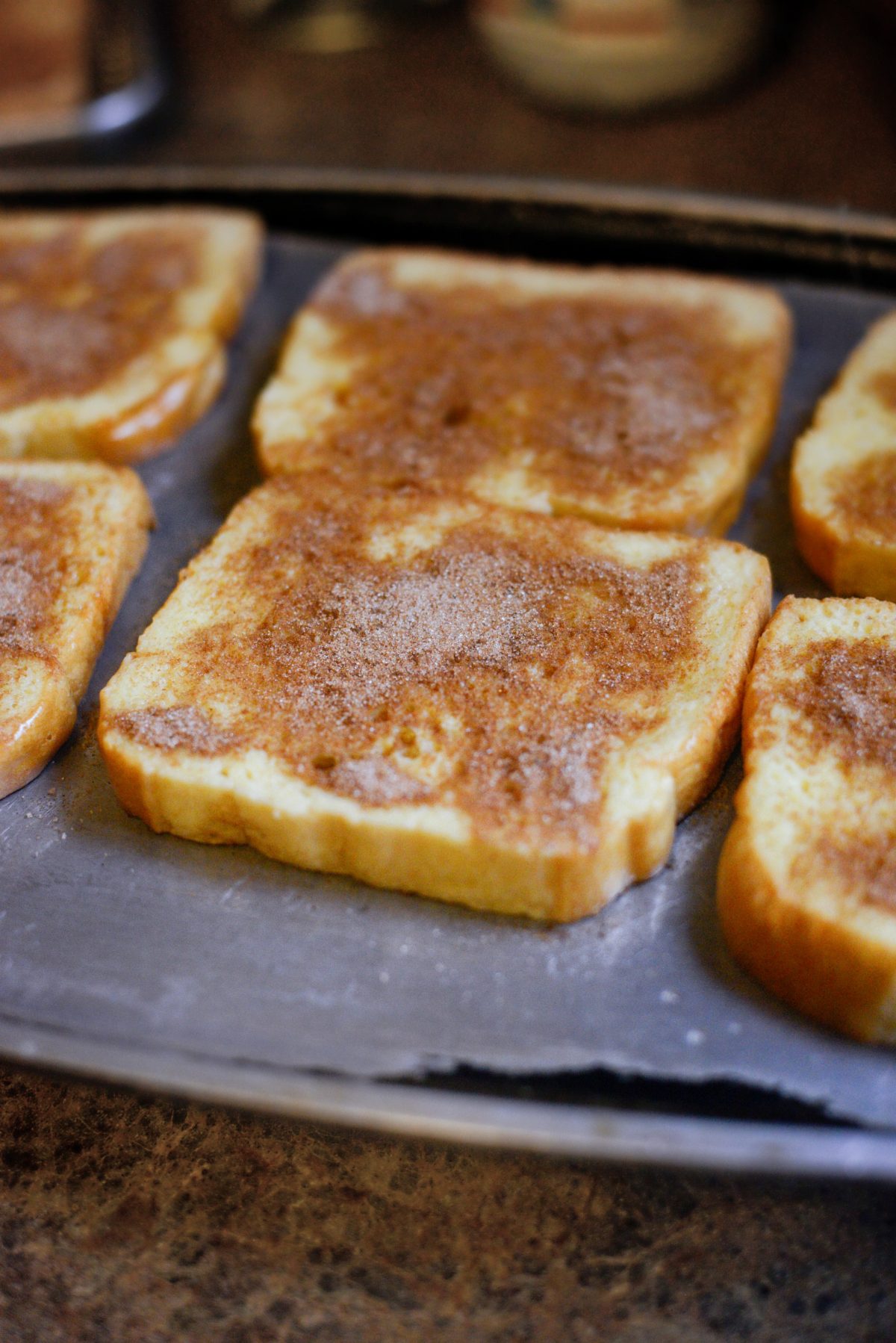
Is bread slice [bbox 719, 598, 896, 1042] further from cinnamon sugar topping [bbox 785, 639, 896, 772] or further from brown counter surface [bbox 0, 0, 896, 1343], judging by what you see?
brown counter surface [bbox 0, 0, 896, 1343]

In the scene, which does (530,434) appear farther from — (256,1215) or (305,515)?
(256,1215)

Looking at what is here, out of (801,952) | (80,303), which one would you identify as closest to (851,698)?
(801,952)

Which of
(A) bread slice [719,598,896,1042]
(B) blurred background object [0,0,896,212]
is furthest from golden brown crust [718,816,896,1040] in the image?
(B) blurred background object [0,0,896,212]

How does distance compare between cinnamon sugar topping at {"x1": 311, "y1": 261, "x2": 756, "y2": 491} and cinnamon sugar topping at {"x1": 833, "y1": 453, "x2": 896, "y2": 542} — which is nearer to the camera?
cinnamon sugar topping at {"x1": 833, "y1": 453, "x2": 896, "y2": 542}

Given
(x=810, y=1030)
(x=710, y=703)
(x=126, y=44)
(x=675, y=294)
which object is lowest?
(x=810, y=1030)

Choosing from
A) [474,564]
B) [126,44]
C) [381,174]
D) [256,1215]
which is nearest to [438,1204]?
[256,1215]

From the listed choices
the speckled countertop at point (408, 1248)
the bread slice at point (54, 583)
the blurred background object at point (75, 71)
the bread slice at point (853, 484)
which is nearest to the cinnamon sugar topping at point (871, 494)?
the bread slice at point (853, 484)
